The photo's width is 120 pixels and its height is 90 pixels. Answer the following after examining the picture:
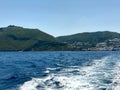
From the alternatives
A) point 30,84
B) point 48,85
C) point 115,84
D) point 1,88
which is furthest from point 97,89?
point 1,88

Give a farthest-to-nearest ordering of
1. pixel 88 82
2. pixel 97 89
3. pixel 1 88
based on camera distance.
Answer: pixel 88 82, pixel 1 88, pixel 97 89

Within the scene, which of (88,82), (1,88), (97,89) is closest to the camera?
(97,89)

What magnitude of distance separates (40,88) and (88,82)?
589 cm

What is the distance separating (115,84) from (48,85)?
6.54 meters

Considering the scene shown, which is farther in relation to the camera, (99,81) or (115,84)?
(99,81)

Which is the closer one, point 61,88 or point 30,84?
point 61,88

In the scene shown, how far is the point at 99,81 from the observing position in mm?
33906

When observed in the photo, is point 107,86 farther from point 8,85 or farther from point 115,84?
point 8,85

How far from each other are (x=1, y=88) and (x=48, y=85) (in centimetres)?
458

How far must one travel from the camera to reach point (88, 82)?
33250mm

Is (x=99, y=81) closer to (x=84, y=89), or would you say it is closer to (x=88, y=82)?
(x=88, y=82)

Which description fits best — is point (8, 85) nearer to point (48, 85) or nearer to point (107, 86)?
point (48, 85)

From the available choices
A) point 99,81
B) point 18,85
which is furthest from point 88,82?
point 18,85

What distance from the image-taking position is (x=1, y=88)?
31.1 meters
